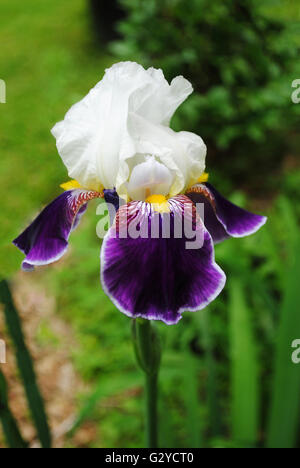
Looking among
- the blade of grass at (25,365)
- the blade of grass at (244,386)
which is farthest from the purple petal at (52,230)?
the blade of grass at (244,386)

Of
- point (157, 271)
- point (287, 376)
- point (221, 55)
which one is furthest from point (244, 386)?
point (221, 55)

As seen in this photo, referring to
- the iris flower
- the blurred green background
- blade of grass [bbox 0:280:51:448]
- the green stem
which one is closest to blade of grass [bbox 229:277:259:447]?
the blurred green background

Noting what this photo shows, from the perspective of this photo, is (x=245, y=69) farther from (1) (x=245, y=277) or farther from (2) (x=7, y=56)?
(2) (x=7, y=56)

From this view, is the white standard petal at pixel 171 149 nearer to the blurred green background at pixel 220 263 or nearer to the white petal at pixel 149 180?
the white petal at pixel 149 180

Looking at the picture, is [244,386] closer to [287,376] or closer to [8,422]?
[287,376]

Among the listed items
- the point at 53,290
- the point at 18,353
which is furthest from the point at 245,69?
the point at 18,353

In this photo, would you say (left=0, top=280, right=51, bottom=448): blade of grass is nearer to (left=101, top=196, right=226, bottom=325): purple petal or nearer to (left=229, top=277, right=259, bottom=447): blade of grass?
(left=101, top=196, right=226, bottom=325): purple petal

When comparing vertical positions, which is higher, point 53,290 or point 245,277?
point 245,277
